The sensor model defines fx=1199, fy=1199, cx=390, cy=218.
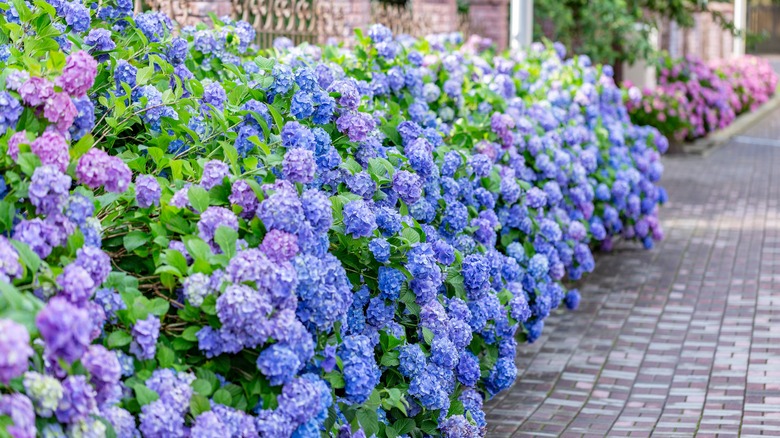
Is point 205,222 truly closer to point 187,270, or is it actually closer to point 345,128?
point 187,270

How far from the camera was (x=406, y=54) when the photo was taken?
6.16 meters

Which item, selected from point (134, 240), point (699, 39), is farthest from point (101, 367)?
point (699, 39)

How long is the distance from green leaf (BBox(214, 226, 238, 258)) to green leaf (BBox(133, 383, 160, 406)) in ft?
1.34

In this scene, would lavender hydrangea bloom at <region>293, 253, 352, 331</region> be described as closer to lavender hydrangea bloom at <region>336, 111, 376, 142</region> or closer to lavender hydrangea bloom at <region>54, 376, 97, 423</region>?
lavender hydrangea bloom at <region>54, 376, 97, 423</region>

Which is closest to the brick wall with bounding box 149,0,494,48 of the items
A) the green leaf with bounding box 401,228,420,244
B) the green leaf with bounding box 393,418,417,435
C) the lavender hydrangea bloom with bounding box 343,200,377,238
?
the green leaf with bounding box 401,228,420,244

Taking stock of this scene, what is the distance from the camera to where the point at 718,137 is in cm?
1870

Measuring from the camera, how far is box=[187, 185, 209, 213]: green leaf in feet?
10.3

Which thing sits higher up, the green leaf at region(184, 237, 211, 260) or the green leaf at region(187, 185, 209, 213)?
the green leaf at region(187, 185, 209, 213)

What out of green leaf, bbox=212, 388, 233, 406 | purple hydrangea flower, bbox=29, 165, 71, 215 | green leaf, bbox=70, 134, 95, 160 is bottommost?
green leaf, bbox=212, 388, 233, 406

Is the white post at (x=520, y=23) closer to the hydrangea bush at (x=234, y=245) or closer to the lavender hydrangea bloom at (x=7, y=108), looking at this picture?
the hydrangea bush at (x=234, y=245)

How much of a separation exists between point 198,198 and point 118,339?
506mm

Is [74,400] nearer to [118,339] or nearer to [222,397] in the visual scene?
[118,339]

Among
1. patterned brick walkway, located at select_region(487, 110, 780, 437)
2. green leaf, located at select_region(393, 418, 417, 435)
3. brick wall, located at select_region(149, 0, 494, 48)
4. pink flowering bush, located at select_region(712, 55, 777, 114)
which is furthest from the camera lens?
pink flowering bush, located at select_region(712, 55, 777, 114)

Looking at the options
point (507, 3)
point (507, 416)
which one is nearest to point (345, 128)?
point (507, 416)
